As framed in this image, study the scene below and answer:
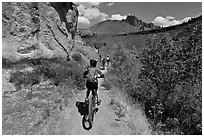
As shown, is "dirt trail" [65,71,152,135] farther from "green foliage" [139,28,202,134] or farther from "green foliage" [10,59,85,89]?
"green foliage" [10,59,85,89]

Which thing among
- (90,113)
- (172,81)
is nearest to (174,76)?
(172,81)

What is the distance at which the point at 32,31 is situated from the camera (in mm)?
15484

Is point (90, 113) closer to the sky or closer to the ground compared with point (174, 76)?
closer to the ground

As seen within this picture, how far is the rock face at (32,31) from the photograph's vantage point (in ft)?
46.9

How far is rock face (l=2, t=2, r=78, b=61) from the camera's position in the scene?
46.9 feet

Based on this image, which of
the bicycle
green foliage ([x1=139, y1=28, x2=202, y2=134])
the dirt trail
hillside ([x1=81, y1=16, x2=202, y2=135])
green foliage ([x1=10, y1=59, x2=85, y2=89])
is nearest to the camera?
the bicycle

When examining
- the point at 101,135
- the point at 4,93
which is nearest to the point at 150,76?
the point at 101,135

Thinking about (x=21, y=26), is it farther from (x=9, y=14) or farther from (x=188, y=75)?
(x=188, y=75)

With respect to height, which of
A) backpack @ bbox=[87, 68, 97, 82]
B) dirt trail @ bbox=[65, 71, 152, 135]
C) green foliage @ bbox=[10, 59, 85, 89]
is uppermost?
backpack @ bbox=[87, 68, 97, 82]

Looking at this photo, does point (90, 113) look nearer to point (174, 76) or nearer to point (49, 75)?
point (174, 76)

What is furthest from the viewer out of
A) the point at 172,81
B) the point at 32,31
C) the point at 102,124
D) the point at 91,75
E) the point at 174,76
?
the point at 32,31

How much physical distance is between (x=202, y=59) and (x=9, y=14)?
1126 centimetres

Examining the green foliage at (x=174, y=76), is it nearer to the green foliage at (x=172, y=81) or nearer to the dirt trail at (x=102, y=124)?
the green foliage at (x=172, y=81)

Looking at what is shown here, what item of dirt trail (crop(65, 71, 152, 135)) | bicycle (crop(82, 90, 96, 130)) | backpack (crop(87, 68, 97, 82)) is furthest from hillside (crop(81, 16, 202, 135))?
backpack (crop(87, 68, 97, 82))
